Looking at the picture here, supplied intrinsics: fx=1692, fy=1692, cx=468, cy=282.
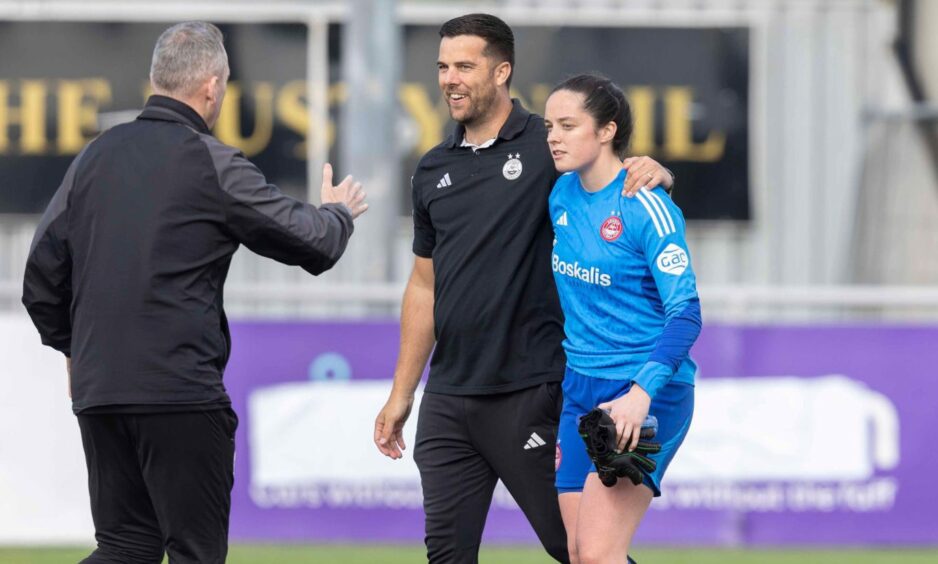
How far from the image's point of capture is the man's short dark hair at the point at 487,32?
584cm

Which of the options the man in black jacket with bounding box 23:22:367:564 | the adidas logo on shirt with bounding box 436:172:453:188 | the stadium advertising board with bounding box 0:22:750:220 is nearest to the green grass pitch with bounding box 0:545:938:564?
the adidas logo on shirt with bounding box 436:172:453:188

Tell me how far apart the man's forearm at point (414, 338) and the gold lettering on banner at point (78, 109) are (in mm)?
9904

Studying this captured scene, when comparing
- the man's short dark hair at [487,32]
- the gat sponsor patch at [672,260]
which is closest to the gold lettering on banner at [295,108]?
the man's short dark hair at [487,32]

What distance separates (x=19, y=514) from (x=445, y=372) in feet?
12.8

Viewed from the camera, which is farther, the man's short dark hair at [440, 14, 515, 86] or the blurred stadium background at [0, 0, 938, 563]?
the blurred stadium background at [0, 0, 938, 563]

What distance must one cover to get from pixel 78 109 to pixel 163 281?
10782 millimetres

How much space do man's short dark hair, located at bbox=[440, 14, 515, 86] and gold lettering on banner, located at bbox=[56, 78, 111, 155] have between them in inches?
395

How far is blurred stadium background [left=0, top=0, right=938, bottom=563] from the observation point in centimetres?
898

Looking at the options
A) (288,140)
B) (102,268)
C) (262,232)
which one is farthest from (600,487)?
(288,140)

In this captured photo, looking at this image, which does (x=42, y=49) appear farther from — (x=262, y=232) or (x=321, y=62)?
(x=262, y=232)

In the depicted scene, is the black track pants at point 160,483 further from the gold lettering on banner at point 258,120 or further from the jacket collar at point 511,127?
the gold lettering on banner at point 258,120

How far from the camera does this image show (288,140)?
1529 centimetres

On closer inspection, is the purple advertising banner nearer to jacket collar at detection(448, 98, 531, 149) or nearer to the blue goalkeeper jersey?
jacket collar at detection(448, 98, 531, 149)

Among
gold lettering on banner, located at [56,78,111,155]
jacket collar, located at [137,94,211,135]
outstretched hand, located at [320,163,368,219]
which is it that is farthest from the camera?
gold lettering on banner, located at [56,78,111,155]
